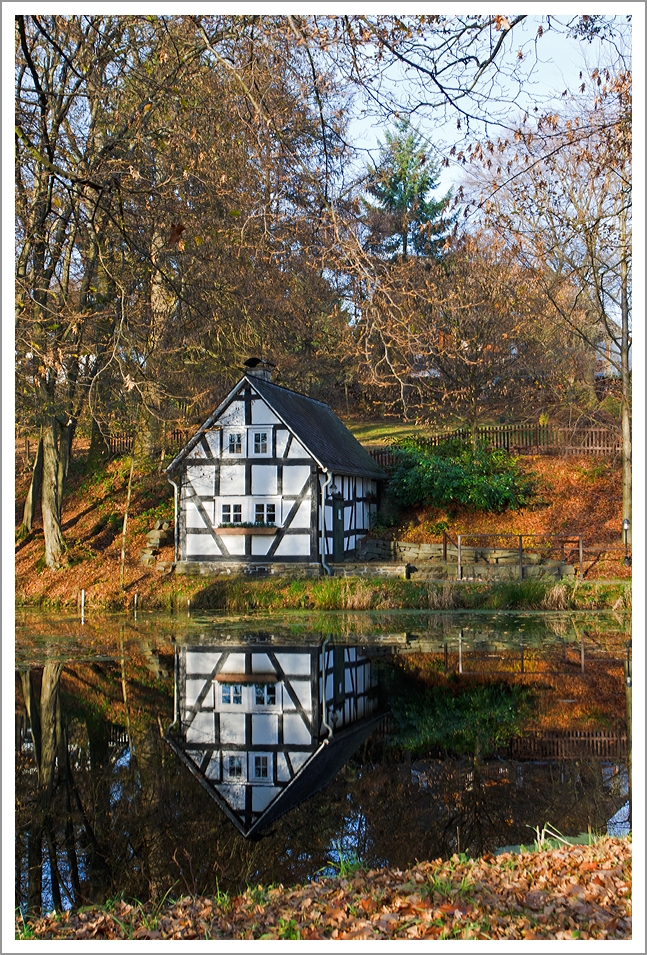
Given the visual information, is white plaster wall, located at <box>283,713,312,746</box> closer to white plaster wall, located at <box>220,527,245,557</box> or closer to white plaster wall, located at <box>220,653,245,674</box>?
white plaster wall, located at <box>220,653,245,674</box>

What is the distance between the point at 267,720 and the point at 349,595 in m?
7.89

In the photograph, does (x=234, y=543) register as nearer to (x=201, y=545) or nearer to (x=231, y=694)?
(x=201, y=545)

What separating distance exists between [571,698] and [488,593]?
22.6 feet

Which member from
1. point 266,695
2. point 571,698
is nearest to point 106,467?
point 266,695

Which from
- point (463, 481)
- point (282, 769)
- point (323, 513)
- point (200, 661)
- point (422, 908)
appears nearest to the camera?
point (422, 908)

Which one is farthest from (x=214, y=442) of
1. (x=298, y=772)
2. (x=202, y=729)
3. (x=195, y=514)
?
(x=298, y=772)

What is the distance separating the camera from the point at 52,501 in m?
23.5

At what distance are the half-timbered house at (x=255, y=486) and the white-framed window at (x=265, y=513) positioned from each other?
26 mm

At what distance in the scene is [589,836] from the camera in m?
6.60

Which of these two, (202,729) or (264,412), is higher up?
(264,412)

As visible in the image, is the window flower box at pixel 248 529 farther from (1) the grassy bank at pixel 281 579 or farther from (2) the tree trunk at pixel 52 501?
(2) the tree trunk at pixel 52 501

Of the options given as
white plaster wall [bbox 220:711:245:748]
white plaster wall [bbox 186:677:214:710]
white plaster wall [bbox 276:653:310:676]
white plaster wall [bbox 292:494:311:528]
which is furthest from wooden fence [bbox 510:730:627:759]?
white plaster wall [bbox 292:494:311:528]

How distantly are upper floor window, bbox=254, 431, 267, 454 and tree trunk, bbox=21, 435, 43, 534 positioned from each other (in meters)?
7.36

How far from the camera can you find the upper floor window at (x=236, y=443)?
22.6m
